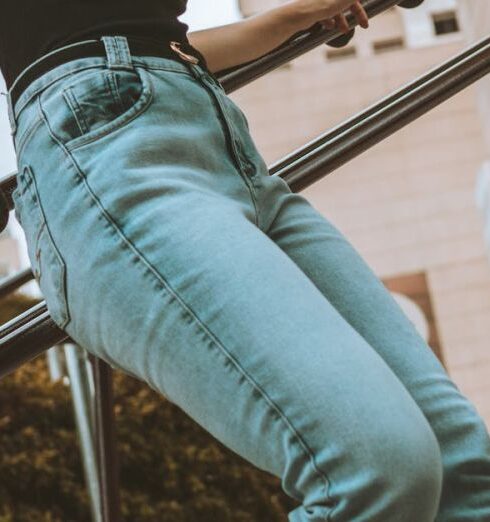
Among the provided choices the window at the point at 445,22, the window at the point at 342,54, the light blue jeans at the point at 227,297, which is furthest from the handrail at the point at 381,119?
the window at the point at 445,22

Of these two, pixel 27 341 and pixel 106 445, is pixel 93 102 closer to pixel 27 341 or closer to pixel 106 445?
pixel 27 341

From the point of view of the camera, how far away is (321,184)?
20.4 metres

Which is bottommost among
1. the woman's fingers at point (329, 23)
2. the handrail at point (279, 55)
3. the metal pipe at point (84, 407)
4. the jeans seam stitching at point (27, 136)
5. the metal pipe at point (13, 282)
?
the metal pipe at point (84, 407)

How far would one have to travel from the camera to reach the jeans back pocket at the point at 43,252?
3.00 feet

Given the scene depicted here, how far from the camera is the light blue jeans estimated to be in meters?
0.75

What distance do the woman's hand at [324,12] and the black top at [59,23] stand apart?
1.15ft

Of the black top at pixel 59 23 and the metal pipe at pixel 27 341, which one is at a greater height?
the black top at pixel 59 23

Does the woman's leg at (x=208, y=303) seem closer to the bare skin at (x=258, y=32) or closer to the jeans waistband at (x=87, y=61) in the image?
the jeans waistband at (x=87, y=61)

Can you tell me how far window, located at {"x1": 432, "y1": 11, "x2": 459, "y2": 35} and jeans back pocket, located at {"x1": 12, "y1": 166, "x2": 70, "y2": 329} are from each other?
68.6 ft

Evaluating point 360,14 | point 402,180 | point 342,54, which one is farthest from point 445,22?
point 360,14

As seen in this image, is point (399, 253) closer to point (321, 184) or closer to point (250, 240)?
point (321, 184)

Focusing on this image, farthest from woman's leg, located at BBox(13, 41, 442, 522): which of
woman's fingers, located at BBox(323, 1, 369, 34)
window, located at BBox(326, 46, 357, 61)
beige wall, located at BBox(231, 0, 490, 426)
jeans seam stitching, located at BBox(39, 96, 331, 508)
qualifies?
window, located at BBox(326, 46, 357, 61)

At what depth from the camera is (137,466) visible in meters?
5.95

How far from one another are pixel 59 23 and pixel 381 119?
510 mm
